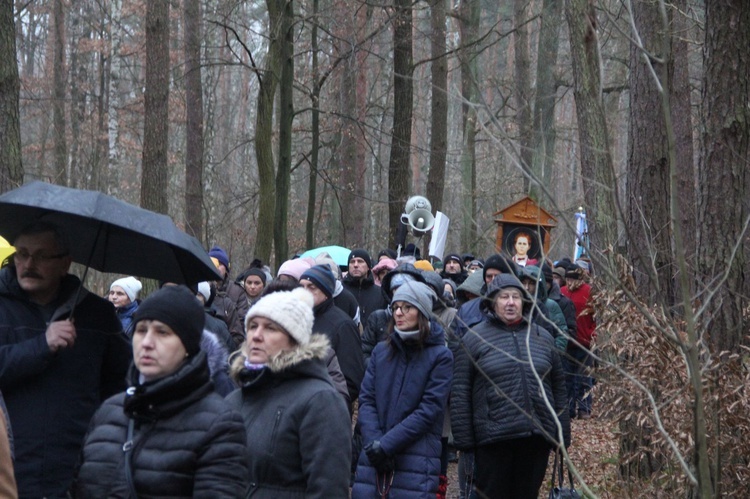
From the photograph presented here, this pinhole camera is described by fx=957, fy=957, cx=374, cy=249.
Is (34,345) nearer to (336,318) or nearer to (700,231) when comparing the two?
(336,318)

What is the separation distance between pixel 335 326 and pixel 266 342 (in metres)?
3.37

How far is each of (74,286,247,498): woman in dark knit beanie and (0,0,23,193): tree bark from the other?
7034mm

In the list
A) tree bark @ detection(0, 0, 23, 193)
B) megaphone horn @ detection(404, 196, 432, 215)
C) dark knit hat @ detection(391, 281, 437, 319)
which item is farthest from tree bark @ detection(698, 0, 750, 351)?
megaphone horn @ detection(404, 196, 432, 215)

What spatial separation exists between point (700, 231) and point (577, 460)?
15.5 feet

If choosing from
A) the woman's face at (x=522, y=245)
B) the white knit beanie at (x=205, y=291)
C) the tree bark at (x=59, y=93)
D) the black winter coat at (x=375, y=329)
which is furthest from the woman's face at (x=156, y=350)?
the tree bark at (x=59, y=93)

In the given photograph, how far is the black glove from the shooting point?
245 inches

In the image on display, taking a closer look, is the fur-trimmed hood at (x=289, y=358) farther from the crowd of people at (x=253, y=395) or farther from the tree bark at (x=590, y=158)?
the tree bark at (x=590, y=158)

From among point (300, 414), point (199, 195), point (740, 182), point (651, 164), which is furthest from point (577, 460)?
point (199, 195)

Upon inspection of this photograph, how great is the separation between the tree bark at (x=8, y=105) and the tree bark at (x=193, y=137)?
8004 mm

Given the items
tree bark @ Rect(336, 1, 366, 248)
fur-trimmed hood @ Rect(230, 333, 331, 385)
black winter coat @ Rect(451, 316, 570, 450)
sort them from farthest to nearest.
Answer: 1. tree bark @ Rect(336, 1, 366, 248)
2. black winter coat @ Rect(451, 316, 570, 450)
3. fur-trimmed hood @ Rect(230, 333, 331, 385)

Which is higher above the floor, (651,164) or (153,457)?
(651,164)

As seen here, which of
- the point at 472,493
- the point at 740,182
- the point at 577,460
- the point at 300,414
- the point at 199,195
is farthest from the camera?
the point at 199,195

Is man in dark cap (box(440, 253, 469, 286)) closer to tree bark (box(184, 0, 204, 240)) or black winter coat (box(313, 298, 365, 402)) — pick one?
tree bark (box(184, 0, 204, 240))

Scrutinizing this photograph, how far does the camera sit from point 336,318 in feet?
24.8
